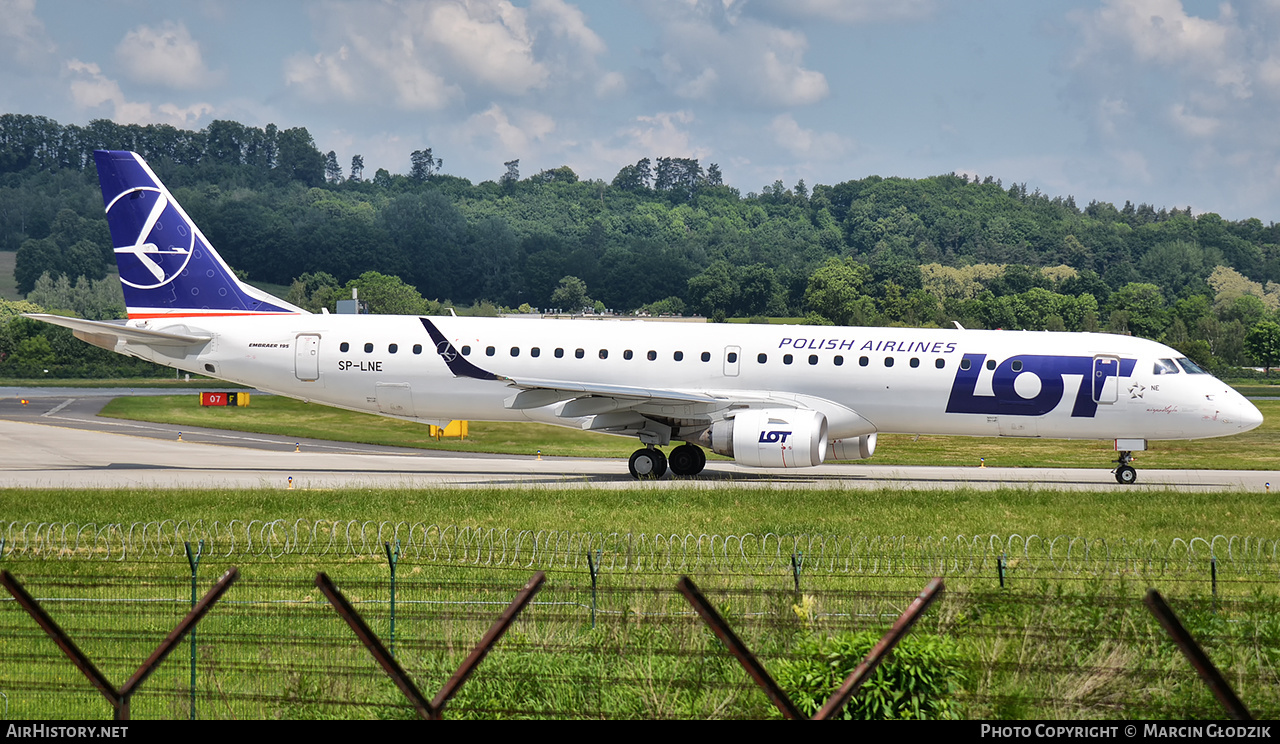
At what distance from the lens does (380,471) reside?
3064 cm

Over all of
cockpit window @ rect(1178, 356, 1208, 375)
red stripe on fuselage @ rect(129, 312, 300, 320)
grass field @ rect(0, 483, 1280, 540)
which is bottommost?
grass field @ rect(0, 483, 1280, 540)

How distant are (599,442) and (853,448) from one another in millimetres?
12202

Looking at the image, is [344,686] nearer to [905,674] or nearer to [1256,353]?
[905,674]

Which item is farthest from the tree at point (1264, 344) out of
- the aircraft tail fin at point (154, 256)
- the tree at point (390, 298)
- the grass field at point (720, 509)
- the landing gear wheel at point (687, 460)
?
the aircraft tail fin at point (154, 256)

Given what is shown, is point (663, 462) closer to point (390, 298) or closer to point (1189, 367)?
point (1189, 367)

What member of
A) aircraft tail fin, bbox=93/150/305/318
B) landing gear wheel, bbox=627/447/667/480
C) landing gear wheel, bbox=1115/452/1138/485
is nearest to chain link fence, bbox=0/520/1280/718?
landing gear wheel, bbox=627/447/667/480

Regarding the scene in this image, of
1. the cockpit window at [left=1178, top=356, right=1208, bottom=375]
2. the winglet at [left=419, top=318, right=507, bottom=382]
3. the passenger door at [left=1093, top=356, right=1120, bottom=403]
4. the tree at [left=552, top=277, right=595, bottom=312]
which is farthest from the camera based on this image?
the tree at [left=552, top=277, right=595, bottom=312]

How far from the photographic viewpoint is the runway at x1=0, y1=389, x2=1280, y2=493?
26658 mm

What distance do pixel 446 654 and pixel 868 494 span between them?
46.8 ft

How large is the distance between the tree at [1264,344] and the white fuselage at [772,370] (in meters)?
82.9

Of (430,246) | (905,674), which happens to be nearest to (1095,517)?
(905,674)

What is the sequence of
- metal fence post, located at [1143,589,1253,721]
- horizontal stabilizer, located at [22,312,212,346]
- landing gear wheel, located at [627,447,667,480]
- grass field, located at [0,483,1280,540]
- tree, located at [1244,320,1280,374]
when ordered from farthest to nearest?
1. tree, located at [1244,320,1280,374]
2. horizontal stabilizer, located at [22,312,212,346]
3. landing gear wheel, located at [627,447,667,480]
4. grass field, located at [0,483,1280,540]
5. metal fence post, located at [1143,589,1253,721]

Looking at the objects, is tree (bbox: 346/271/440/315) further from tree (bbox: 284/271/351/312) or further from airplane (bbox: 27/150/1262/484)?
airplane (bbox: 27/150/1262/484)

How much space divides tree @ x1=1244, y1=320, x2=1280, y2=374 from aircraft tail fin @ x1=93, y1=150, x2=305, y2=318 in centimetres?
9373
